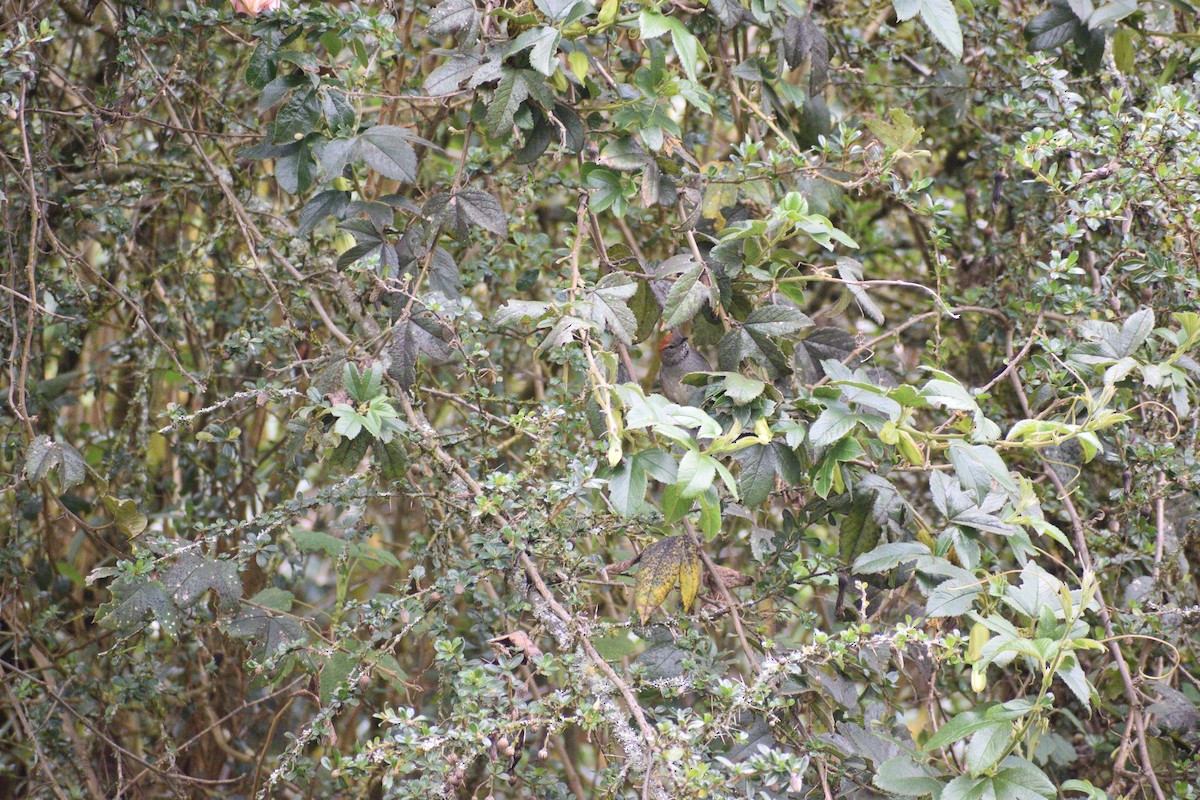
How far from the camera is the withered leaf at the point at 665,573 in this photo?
115 centimetres

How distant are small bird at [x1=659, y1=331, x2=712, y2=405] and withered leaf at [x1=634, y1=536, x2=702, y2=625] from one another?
216 mm

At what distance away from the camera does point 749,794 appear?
3.31ft

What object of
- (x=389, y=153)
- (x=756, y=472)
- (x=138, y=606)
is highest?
(x=389, y=153)

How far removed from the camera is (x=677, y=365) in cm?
133

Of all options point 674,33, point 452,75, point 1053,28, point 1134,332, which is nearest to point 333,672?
point 452,75

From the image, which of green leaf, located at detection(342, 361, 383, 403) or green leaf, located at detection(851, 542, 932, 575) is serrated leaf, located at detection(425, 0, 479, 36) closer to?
green leaf, located at detection(342, 361, 383, 403)

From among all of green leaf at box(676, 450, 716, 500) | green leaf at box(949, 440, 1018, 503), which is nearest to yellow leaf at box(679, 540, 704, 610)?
green leaf at box(676, 450, 716, 500)

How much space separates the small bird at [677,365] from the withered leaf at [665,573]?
0.71ft

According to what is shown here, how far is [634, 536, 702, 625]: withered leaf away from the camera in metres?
1.15

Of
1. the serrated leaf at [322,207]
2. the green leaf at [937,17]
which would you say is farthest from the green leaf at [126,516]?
the green leaf at [937,17]

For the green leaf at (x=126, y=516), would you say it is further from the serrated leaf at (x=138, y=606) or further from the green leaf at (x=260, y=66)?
the green leaf at (x=260, y=66)

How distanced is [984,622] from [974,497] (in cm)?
13

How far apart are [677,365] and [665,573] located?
0.30 metres

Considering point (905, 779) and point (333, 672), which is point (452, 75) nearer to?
point (333, 672)
